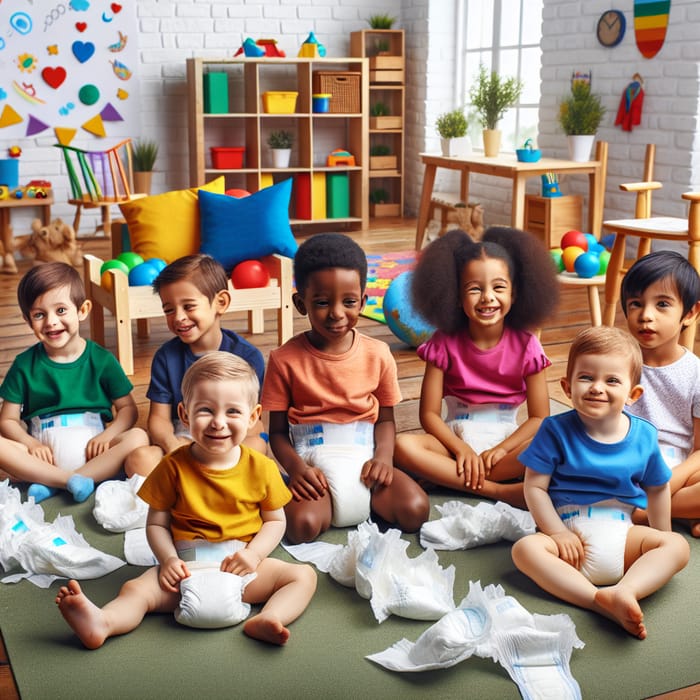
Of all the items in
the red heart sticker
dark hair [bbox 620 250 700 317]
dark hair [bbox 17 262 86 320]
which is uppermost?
the red heart sticker

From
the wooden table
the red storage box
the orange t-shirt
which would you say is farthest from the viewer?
the red storage box

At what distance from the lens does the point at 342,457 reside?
6.65 feet

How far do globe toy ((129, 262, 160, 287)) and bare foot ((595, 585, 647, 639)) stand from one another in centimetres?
198

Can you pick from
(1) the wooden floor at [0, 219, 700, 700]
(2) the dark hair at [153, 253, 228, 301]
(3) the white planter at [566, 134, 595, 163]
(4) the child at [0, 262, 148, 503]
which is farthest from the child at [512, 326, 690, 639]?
(3) the white planter at [566, 134, 595, 163]

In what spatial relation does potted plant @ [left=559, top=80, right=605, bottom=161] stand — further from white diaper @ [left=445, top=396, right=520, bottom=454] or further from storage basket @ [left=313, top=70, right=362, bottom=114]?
white diaper @ [left=445, top=396, right=520, bottom=454]

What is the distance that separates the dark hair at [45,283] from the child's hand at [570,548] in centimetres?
124

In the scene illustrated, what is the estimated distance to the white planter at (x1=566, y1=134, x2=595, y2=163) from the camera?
4645 millimetres

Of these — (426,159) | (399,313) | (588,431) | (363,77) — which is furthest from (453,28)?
(588,431)

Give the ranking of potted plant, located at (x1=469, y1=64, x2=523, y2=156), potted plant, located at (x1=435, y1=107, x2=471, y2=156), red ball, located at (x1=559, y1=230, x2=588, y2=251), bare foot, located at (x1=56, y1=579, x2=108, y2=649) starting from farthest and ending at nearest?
1. potted plant, located at (x1=435, y1=107, x2=471, y2=156)
2. potted plant, located at (x1=469, y1=64, x2=523, y2=156)
3. red ball, located at (x1=559, y1=230, x2=588, y2=251)
4. bare foot, located at (x1=56, y1=579, x2=108, y2=649)

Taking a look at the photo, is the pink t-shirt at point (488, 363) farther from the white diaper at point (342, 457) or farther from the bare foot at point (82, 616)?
the bare foot at point (82, 616)

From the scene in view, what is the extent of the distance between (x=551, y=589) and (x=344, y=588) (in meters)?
0.38

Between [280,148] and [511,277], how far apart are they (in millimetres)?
4284

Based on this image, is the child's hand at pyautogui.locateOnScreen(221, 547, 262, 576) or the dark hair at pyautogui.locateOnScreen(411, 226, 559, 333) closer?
the child's hand at pyautogui.locateOnScreen(221, 547, 262, 576)

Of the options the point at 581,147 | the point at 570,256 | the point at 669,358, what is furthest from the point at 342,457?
the point at 581,147
